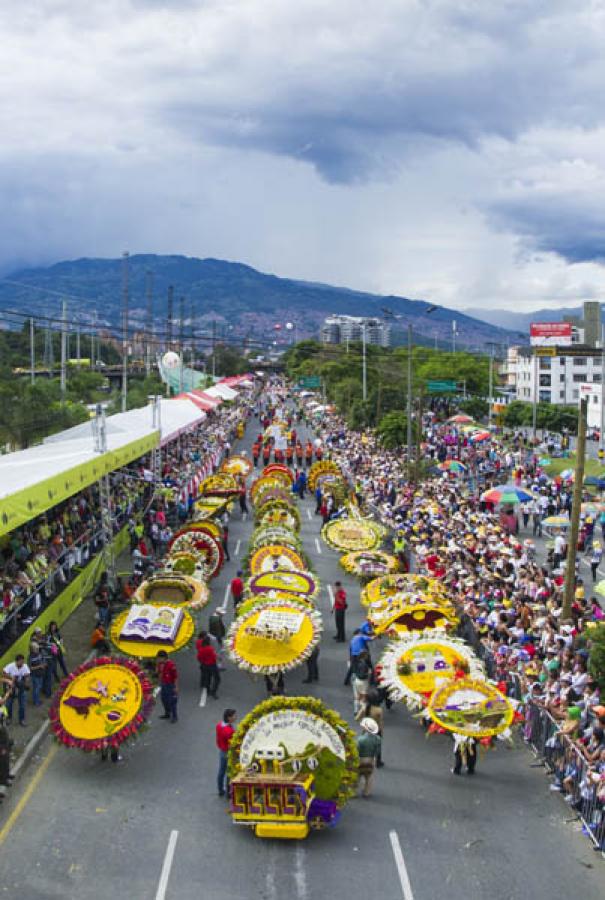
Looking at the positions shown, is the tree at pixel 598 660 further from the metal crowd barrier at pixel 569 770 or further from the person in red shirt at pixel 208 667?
the person in red shirt at pixel 208 667

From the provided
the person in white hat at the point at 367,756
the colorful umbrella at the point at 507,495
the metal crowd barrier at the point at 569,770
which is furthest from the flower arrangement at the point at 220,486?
the person in white hat at the point at 367,756

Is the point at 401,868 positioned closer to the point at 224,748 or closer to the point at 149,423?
the point at 224,748

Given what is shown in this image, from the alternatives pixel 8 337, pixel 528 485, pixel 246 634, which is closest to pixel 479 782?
pixel 246 634

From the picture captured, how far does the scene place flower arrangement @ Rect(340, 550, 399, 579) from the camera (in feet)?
77.4

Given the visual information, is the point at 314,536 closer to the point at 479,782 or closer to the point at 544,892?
the point at 479,782

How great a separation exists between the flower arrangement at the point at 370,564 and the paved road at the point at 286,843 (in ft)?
28.3

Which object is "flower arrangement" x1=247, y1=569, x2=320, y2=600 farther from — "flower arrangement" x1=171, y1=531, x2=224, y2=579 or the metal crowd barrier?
the metal crowd barrier

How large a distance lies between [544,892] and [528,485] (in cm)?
3335

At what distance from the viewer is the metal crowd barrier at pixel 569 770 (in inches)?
454

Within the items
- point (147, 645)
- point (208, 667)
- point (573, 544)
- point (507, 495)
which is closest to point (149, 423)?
point (507, 495)

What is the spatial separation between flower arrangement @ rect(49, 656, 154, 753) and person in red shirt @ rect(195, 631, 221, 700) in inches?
104

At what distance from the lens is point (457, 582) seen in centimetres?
2258

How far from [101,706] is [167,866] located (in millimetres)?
3247

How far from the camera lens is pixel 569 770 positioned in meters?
12.7
